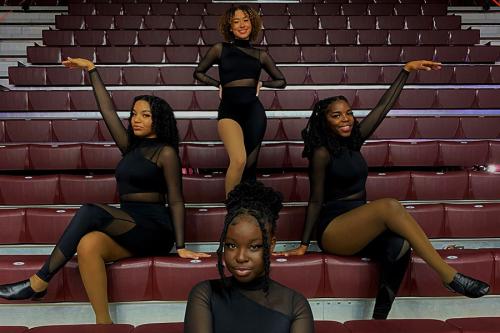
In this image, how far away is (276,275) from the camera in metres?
0.65

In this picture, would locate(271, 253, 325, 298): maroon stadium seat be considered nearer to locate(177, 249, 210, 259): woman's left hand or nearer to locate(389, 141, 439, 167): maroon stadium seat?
locate(177, 249, 210, 259): woman's left hand

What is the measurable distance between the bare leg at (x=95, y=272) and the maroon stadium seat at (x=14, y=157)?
544 mm

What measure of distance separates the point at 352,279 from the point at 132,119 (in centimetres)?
34

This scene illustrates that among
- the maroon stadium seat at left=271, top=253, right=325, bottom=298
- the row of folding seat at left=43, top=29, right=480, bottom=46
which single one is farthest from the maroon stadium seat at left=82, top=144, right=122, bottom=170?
the row of folding seat at left=43, top=29, right=480, bottom=46

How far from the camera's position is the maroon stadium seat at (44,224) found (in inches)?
30.7

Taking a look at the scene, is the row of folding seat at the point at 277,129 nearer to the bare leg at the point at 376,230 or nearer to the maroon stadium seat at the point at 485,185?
the maroon stadium seat at the point at 485,185

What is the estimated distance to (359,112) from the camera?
58.6 inches

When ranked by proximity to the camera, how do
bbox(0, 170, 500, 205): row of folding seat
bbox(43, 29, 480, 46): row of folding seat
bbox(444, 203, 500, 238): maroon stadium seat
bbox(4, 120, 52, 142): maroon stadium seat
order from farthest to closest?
bbox(43, 29, 480, 46): row of folding seat < bbox(4, 120, 52, 142): maroon stadium seat < bbox(0, 170, 500, 205): row of folding seat < bbox(444, 203, 500, 238): maroon stadium seat

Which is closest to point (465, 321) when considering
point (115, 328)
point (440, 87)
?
point (115, 328)

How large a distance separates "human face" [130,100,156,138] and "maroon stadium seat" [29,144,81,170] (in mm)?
432

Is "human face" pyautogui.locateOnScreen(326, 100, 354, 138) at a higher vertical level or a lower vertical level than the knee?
higher

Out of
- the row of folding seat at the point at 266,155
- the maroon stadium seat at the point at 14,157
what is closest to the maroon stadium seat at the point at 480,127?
the row of folding seat at the point at 266,155

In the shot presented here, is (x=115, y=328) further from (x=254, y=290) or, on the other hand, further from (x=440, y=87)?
(x=440, y=87)

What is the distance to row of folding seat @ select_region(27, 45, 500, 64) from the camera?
1798mm
